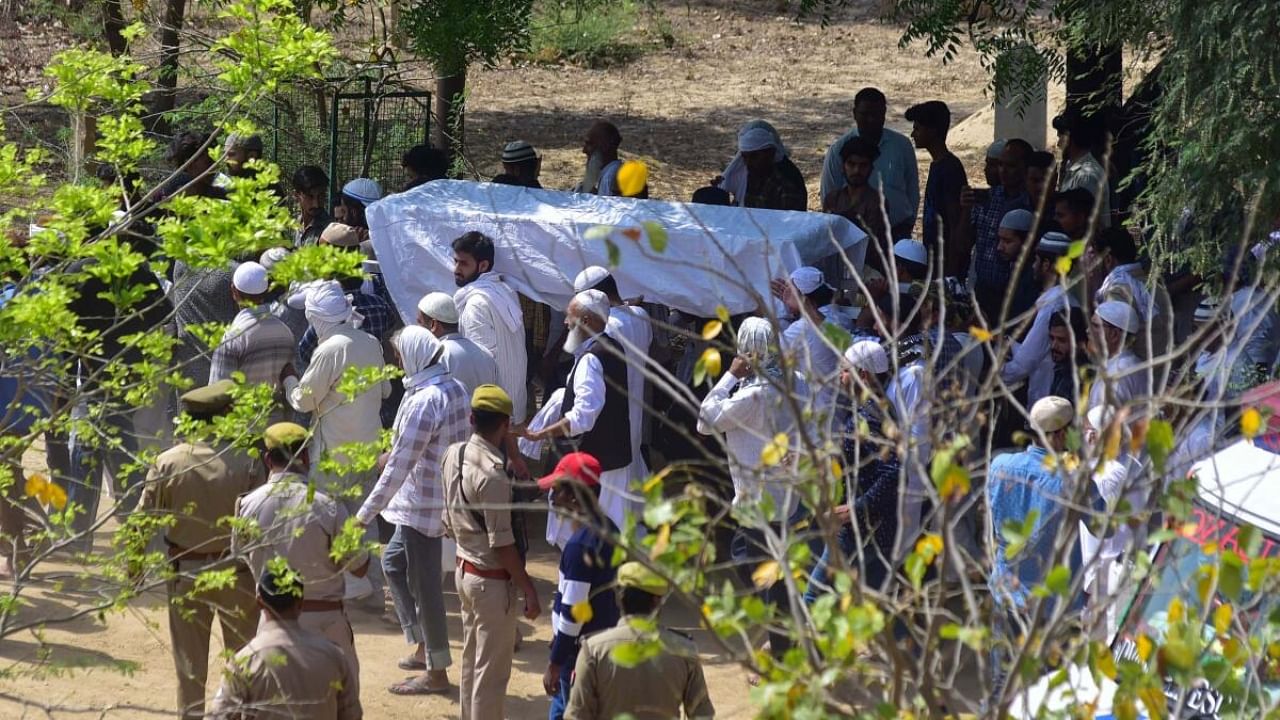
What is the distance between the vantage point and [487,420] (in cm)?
662

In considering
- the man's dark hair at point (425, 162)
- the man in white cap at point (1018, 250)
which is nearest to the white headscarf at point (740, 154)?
the man in white cap at point (1018, 250)

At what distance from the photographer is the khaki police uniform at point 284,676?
17.1ft

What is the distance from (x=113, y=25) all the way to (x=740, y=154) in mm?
6850

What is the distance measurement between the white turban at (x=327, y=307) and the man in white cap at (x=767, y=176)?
10.7ft

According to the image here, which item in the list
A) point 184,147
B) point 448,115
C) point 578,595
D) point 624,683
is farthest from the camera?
point 448,115

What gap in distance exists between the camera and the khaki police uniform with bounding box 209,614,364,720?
5227 millimetres

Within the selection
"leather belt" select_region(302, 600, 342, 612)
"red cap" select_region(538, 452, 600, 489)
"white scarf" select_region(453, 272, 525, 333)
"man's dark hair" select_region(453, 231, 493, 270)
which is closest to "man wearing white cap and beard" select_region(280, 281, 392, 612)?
"white scarf" select_region(453, 272, 525, 333)

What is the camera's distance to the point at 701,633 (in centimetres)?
816

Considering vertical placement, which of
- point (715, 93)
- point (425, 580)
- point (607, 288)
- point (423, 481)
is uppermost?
point (607, 288)

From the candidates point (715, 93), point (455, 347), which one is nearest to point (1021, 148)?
point (455, 347)

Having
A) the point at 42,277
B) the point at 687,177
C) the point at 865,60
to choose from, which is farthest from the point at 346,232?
the point at 865,60

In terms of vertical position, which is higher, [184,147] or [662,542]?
[662,542]

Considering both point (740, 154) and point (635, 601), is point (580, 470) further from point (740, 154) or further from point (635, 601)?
point (740, 154)

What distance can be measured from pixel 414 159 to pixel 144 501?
438 centimetres
